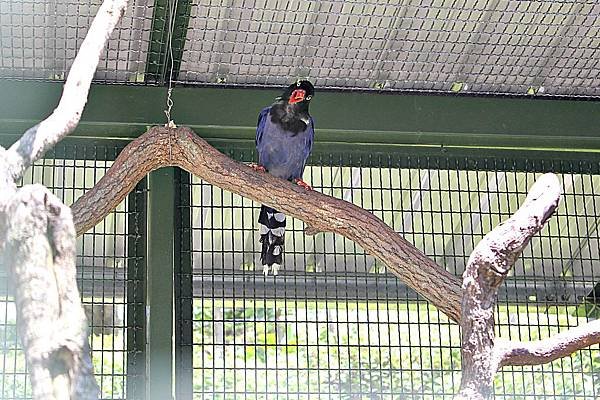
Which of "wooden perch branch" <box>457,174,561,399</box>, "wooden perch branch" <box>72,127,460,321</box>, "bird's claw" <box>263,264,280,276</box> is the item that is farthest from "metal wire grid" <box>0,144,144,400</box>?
"wooden perch branch" <box>457,174,561,399</box>

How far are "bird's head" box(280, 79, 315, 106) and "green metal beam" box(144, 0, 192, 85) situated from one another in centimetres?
45

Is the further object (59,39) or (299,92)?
(299,92)

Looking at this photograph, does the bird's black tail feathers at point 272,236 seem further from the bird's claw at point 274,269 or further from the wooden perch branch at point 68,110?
the wooden perch branch at point 68,110

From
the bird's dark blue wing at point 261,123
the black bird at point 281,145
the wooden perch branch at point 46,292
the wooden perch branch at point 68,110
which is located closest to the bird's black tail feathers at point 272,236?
the black bird at point 281,145

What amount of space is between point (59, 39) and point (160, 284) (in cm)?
97

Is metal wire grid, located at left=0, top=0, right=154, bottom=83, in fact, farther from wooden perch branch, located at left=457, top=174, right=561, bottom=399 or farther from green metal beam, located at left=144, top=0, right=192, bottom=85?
wooden perch branch, located at left=457, top=174, right=561, bottom=399

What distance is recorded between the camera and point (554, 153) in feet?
13.5

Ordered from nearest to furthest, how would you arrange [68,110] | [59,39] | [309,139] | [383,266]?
[68,110]
[59,39]
[309,139]
[383,266]

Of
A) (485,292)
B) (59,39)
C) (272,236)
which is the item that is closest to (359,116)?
(272,236)

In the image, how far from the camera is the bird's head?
384 centimetres

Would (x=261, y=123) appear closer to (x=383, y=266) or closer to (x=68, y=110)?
(x=383, y=266)

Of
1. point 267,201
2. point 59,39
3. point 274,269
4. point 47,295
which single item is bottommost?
point 47,295

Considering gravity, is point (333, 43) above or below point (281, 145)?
above

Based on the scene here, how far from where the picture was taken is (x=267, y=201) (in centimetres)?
328
